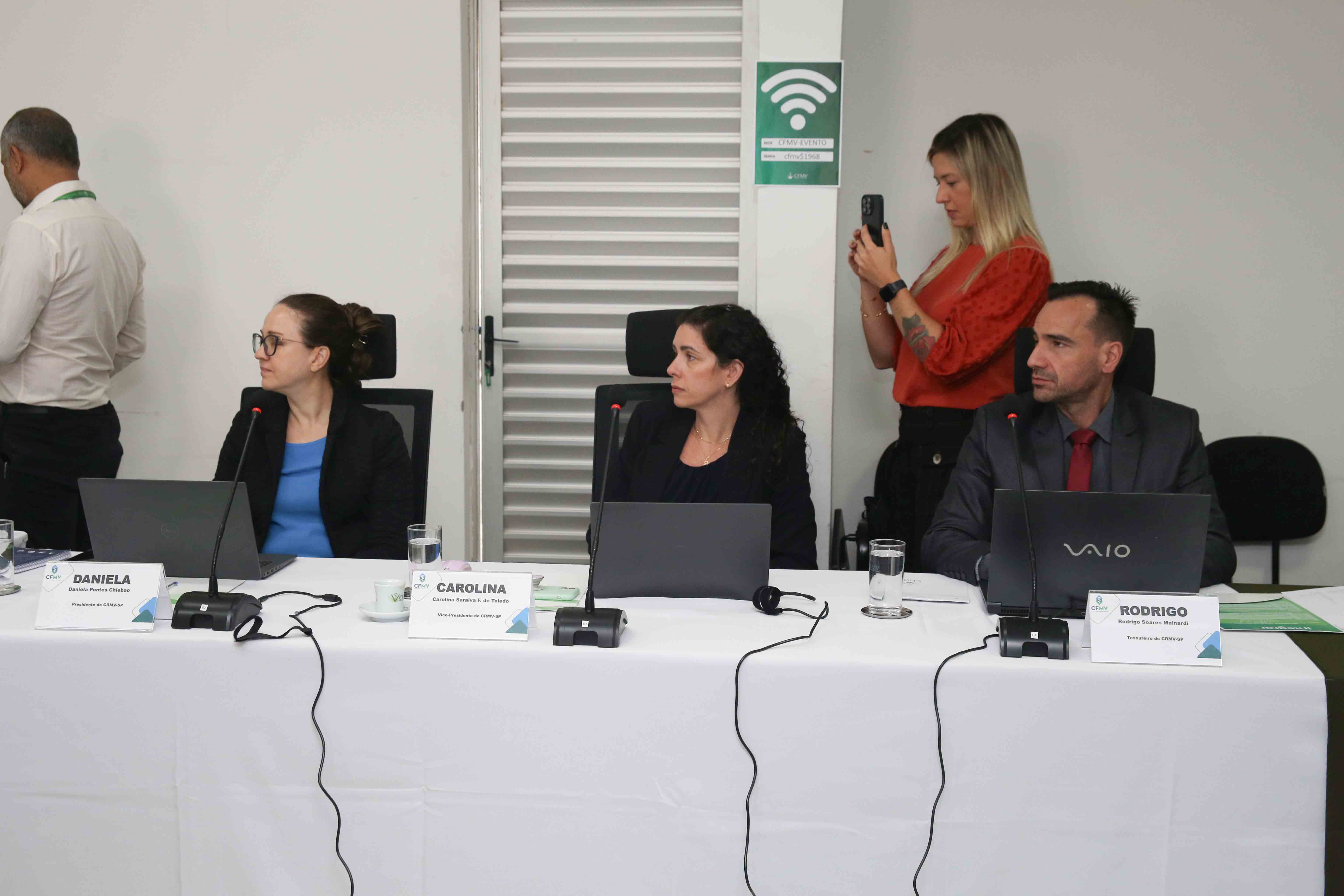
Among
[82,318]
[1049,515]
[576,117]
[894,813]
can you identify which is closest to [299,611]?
[894,813]

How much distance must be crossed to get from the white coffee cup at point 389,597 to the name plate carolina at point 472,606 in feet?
0.29

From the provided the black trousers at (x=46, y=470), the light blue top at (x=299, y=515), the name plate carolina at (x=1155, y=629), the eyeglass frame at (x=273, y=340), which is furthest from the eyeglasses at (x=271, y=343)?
the name plate carolina at (x=1155, y=629)

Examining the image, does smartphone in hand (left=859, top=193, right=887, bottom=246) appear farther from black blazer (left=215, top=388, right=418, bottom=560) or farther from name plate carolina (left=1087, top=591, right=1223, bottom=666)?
name plate carolina (left=1087, top=591, right=1223, bottom=666)

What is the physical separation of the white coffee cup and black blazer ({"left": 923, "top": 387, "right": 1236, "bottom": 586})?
1.00 metres

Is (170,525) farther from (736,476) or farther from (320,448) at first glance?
(736,476)

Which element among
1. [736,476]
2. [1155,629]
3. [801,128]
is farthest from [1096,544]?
[801,128]

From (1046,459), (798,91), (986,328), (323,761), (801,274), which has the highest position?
(798,91)

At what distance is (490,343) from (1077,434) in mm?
1828

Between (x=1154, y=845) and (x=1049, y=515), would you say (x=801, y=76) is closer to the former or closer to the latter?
(x=1049, y=515)

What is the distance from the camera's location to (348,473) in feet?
7.59

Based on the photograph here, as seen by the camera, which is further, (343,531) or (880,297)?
(880,297)

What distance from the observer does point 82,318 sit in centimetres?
288

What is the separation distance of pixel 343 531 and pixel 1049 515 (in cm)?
152

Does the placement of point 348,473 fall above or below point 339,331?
below
